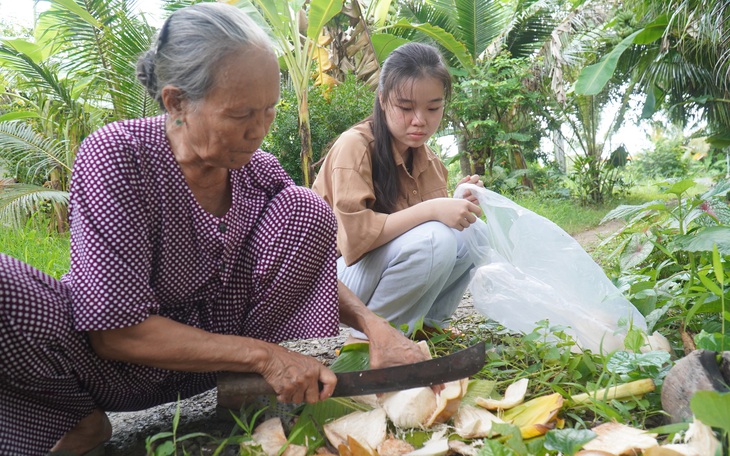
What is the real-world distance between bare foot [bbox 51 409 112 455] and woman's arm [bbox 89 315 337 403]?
0.22 m

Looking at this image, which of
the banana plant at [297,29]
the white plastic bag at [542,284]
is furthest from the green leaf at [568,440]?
the banana plant at [297,29]

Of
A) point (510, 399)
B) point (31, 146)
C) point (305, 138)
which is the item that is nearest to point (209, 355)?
point (510, 399)

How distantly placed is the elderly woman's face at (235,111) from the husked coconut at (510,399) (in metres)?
0.82

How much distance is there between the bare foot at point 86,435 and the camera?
1285mm

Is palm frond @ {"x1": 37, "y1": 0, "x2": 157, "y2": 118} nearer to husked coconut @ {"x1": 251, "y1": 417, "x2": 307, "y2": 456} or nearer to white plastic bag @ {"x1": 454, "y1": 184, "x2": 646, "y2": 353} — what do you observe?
white plastic bag @ {"x1": 454, "y1": 184, "x2": 646, "y2": 353}

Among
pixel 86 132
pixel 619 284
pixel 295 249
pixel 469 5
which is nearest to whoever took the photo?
pixel 295 249

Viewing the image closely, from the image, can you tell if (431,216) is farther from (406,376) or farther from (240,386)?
(240,386)

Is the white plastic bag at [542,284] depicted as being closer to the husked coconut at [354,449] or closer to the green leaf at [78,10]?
the husked coconut at [354,449]

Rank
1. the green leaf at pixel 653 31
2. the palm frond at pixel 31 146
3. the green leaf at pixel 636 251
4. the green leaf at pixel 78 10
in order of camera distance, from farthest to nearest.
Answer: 1. the green leaf at pixel 653 31
2. the palm frond at pixel 31 146
3. the green leaf at pixel 78 10
4. the green leaf at pixel 636 251

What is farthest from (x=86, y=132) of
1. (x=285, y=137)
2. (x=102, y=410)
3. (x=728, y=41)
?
(x=728, y=41)

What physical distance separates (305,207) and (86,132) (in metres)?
5.05

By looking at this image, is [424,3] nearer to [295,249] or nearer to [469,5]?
[469,5]

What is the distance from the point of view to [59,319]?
112 cm

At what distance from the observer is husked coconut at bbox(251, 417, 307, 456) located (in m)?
1.27
